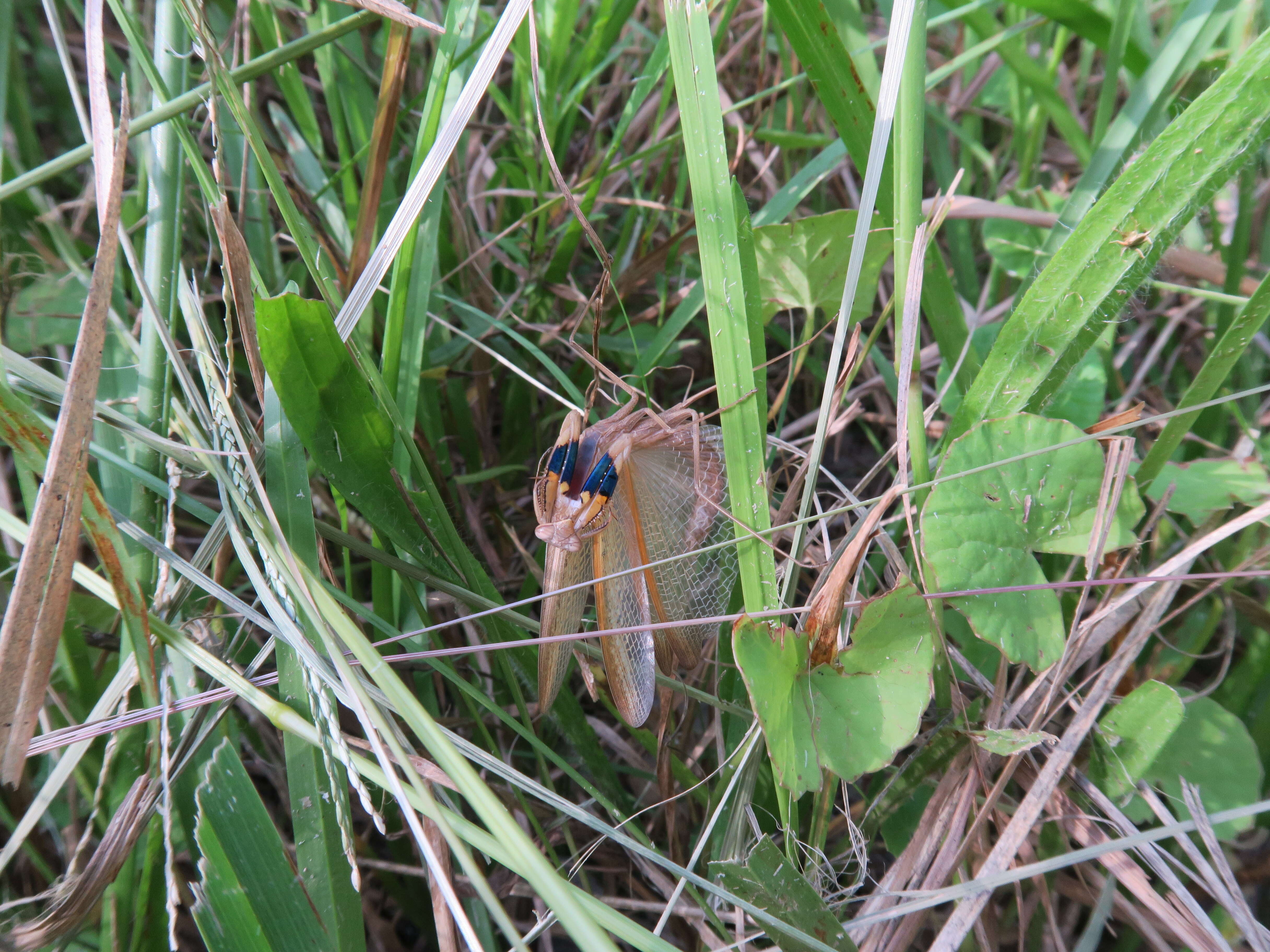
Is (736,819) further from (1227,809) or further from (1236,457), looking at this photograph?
(1236,457)

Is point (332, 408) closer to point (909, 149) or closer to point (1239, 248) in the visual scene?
point (909, 149)

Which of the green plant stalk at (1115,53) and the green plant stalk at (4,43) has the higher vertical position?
the green plant stalk at (4,43)

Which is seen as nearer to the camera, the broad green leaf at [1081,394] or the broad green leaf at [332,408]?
the broad green leaf at [332,408]

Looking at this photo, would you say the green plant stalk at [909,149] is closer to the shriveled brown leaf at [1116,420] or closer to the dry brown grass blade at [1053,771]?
the shriveled brown leaf at [1116,420]

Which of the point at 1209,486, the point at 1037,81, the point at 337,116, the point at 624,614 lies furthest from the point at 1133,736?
the point at 337,116

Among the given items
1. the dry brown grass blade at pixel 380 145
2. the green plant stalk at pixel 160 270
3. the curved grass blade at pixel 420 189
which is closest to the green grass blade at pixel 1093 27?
the curved grass blade at pixel 420 189

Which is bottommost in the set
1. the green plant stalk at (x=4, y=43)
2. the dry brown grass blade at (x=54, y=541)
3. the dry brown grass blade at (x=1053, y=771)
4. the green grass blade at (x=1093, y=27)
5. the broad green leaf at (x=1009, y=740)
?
the dry brown grass blade at (x=1053, y=771)

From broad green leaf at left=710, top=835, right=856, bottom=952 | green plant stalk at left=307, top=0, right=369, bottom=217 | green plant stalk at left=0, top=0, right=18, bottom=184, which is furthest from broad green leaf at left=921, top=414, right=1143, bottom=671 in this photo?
green plant stalk at left=0, top=0, right=18, bottom=184
